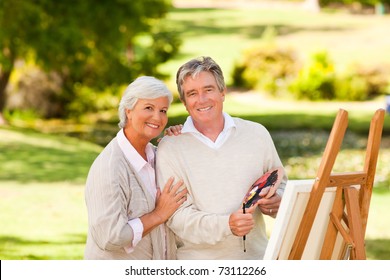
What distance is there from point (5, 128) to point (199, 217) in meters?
12.7

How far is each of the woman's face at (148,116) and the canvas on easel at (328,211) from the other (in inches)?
25.1

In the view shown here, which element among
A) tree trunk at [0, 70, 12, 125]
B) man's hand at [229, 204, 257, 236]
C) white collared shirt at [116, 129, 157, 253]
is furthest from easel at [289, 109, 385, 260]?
tree trunk at [0, 70, 12, 125]

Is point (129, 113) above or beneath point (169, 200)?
above

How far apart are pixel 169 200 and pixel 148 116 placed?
36 centimetres

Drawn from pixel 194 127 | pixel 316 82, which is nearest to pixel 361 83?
pixel 316 82

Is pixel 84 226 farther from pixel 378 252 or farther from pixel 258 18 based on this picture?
pixel 258 18

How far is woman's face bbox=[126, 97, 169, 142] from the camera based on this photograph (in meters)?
3.50

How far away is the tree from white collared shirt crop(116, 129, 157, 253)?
12042mm

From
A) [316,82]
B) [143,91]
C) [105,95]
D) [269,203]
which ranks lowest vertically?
[269,203]

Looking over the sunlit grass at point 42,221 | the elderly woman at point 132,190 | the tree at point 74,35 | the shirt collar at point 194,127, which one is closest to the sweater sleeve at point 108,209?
the elderly woman at point 132,190

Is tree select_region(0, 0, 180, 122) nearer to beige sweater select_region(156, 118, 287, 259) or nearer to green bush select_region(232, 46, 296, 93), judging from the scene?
green bush select_region(232, 46, 296, 93)

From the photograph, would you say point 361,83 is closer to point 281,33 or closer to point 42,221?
point 281,33

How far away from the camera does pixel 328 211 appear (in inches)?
134

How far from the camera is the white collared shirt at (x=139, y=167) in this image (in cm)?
349
